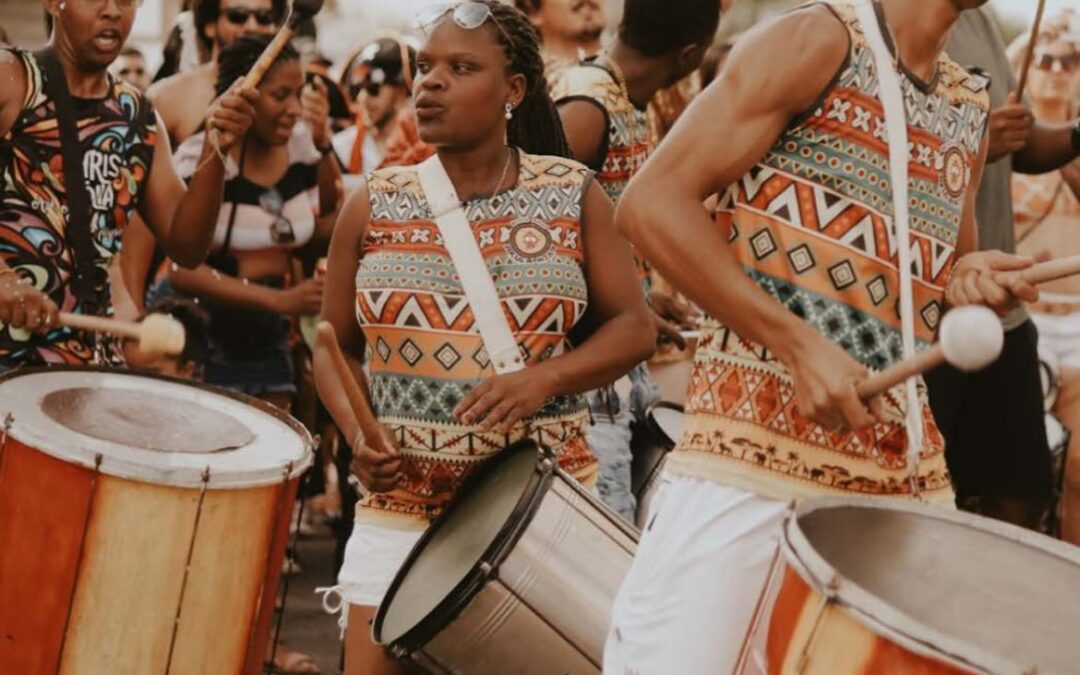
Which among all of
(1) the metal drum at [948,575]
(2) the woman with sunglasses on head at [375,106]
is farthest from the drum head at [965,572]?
(2) the woman with sunglasses on head at [375,106]

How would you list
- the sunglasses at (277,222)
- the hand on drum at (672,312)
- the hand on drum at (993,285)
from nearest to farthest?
the hand on drum at (993,285), the hand on drum at (672,312), the sunglasses at (277,222)

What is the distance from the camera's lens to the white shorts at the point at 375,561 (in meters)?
4.26

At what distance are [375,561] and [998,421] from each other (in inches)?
90.3

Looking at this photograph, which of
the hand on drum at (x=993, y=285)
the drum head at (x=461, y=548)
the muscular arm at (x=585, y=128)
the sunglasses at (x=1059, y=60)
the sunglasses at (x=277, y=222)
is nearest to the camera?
the hand on drum at (x=993, y=285)

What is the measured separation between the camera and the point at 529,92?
4.71 m

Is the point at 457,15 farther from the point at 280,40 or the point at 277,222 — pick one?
the point at 277,222

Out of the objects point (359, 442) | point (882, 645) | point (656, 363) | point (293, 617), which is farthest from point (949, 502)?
point (293, 617)

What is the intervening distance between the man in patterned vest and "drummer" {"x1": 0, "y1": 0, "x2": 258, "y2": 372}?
1.03 m

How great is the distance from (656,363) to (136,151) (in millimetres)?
2052

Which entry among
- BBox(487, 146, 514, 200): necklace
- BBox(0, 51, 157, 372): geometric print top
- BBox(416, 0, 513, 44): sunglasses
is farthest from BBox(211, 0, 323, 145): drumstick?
BBox(487, 146, 514, 200): necklace

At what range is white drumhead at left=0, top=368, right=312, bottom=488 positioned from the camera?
4.02 meters

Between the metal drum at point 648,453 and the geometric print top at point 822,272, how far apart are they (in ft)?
7.43

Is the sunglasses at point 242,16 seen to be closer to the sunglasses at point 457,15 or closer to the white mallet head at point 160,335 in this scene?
the sunglasses at point 457,15

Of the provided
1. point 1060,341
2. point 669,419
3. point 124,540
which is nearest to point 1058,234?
point 1060,341
